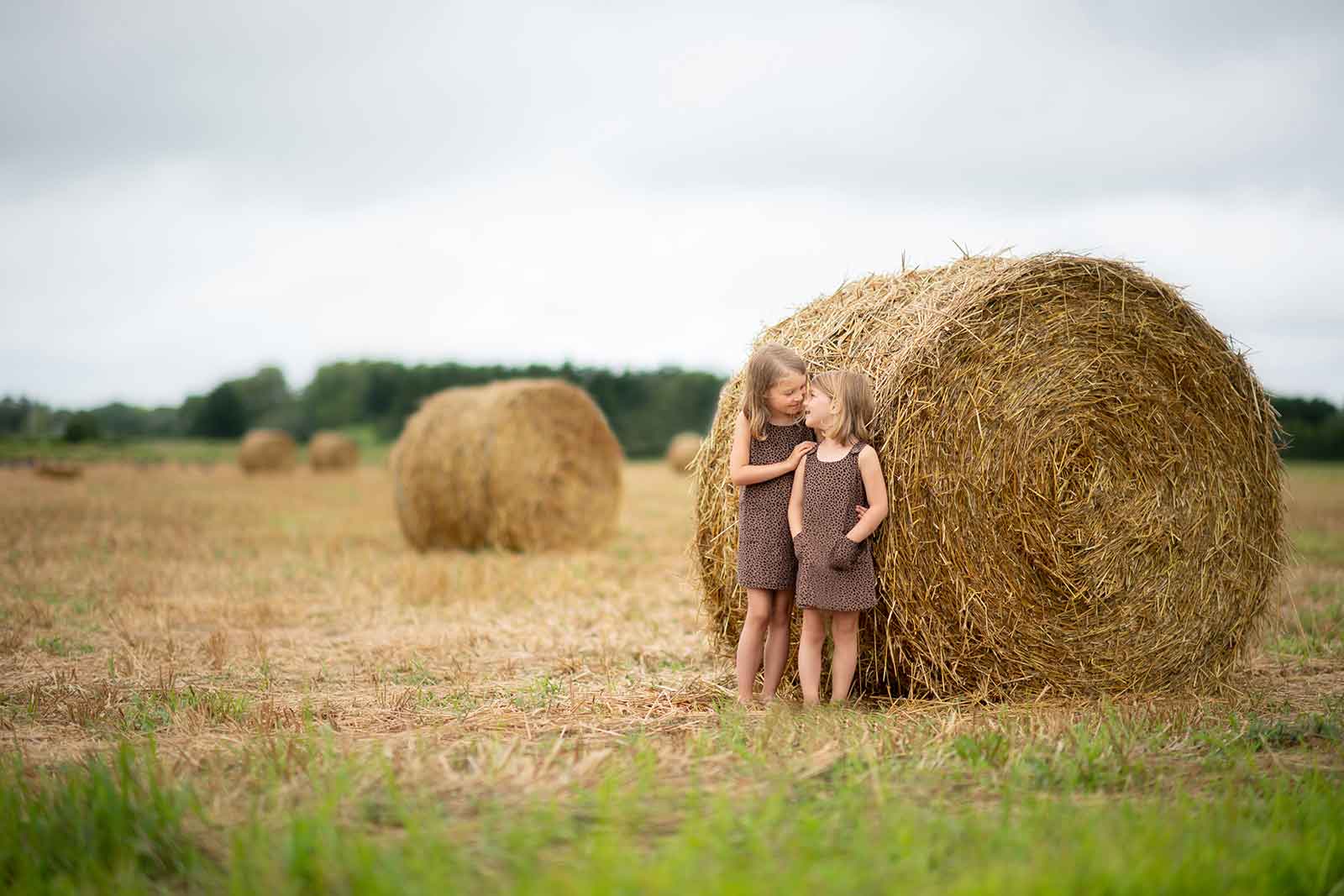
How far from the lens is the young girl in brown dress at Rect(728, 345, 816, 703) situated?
185 inches

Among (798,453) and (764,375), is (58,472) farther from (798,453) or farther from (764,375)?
(798,453)

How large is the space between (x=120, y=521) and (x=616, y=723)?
11.8 m

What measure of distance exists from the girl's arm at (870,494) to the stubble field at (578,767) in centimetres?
82

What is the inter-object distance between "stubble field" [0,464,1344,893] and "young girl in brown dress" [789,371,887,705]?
321mm

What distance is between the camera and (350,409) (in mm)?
38750

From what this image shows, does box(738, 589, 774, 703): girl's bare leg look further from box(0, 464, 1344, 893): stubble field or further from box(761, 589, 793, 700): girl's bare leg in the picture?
box(0, 464, 1344, 893): stubble field

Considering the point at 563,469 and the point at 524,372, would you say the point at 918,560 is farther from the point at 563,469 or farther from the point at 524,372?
the point at 524,372

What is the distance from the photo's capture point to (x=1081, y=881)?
2490mm

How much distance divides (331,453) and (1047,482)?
2890 centimetres

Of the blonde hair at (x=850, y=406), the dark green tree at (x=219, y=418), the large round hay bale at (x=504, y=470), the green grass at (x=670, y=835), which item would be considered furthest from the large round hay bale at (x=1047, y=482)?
the dark green tree at (x=219, y=418)

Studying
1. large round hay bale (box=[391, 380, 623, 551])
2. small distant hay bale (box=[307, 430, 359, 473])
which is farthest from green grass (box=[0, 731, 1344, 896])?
small distant hay bale (box=[307, 430, 359, 473])

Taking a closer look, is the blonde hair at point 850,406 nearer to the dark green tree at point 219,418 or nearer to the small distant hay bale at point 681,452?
the small distant hay bale at point 681,452

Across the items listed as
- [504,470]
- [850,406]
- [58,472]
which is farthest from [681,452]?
[850,406]

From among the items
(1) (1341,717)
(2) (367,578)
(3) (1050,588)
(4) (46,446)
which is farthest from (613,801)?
(4) (46,446)
